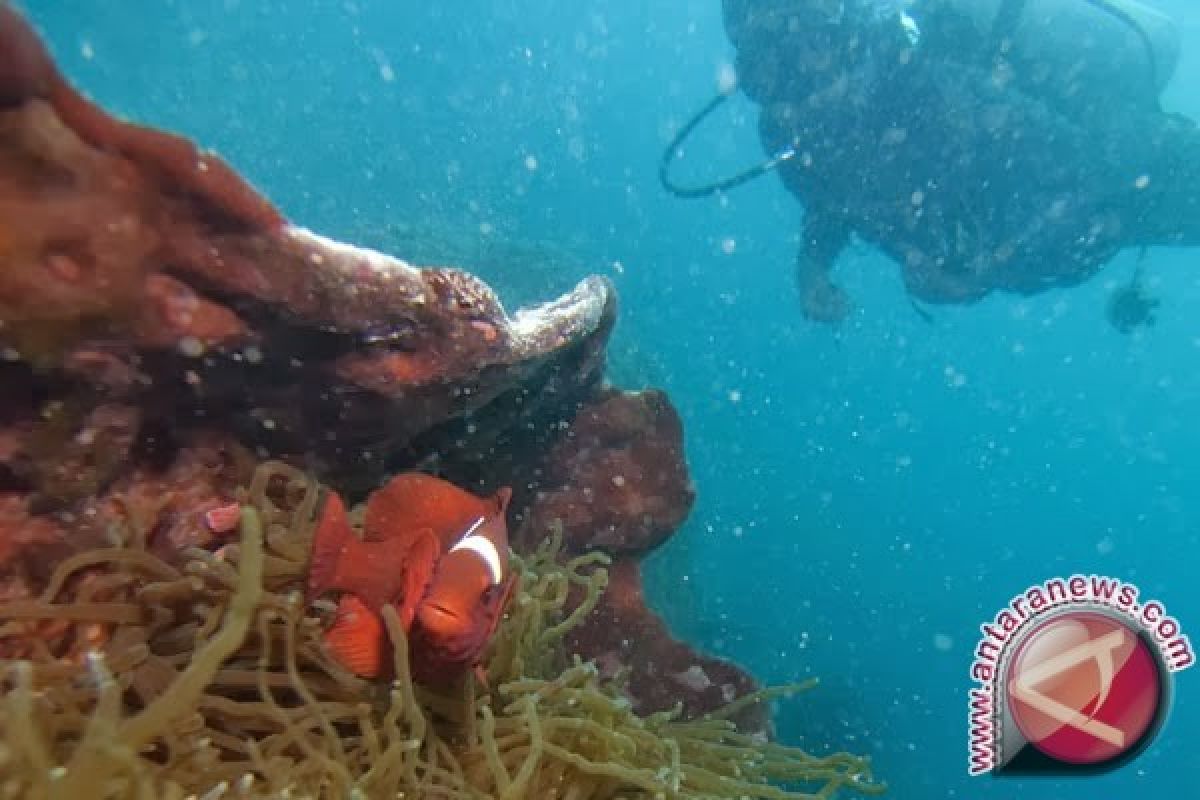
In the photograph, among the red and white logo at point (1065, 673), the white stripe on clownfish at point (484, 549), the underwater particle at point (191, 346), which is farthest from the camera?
the red and white logo at point (1065, 673)

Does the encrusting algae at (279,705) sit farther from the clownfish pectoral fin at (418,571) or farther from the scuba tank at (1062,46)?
the scuba tank at (1062,46)

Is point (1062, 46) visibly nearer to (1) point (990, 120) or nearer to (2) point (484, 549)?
(1) point (990, 120)

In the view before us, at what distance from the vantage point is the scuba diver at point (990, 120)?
7.71 metres

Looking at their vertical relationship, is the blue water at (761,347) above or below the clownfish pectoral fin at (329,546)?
above

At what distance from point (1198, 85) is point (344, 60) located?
49.0 m

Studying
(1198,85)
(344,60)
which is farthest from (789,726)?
(344,60)

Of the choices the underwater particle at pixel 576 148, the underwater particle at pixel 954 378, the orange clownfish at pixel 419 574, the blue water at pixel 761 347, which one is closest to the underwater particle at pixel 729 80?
the blue water at pixel 761 347

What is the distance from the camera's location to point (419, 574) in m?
1.57

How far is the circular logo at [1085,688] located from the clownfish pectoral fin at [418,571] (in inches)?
84.2

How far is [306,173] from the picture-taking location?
23.3 m

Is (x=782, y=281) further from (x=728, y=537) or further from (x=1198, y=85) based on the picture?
(x=728, y=537)

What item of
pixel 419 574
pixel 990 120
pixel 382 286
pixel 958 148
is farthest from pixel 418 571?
pixel 990 120

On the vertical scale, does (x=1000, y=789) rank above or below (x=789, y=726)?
above

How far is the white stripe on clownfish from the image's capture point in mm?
Answer: 1603
